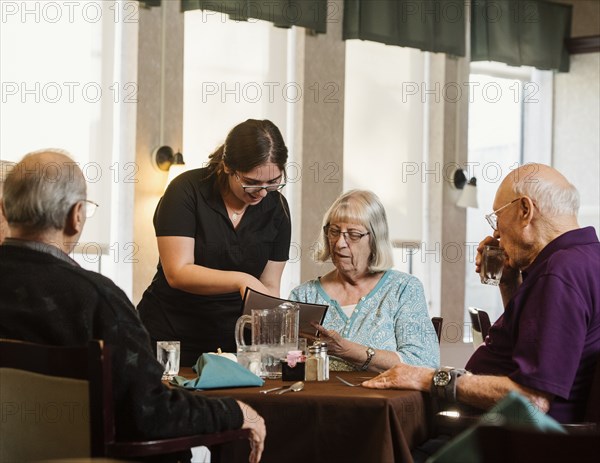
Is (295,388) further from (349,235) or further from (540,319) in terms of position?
(349,235)

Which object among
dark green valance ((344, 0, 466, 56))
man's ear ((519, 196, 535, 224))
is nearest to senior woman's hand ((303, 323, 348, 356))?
man's ear ((519, 196, 535, 224))

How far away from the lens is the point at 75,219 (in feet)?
7.16

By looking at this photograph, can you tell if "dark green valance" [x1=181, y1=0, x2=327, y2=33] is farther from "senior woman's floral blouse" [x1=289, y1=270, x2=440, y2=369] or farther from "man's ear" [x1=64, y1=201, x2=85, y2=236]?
"man's ear" [x1=64, y1=201, x2=85, y2=236]

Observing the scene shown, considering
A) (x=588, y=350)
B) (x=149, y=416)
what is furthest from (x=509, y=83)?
(x=149, y=416)

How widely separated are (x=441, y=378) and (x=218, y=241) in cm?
120

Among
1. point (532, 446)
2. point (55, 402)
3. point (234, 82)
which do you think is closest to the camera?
point (532, 446)

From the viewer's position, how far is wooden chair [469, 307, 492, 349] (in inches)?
141

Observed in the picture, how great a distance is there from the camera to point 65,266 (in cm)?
209

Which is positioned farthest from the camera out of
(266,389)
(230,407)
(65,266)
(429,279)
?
(429,279)

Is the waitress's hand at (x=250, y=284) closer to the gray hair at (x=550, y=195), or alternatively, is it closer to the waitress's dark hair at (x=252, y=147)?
the waitress's dark hair at (x=252, y=147)

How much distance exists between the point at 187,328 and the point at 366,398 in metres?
1.22

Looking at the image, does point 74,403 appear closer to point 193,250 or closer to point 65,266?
point 65,266

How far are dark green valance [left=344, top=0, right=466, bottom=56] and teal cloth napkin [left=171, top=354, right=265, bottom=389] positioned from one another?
13.8ft

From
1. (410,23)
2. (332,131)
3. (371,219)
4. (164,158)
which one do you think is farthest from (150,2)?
(371,219)
